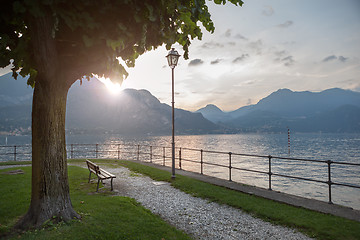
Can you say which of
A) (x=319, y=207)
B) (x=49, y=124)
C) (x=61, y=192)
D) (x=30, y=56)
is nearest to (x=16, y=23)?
(x=30, y=56)

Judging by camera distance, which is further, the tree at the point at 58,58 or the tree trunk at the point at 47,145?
the tree trunk at the point at 47,145

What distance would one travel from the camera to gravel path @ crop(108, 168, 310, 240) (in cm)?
494

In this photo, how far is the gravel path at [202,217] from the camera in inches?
194

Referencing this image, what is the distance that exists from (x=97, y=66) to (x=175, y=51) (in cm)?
705

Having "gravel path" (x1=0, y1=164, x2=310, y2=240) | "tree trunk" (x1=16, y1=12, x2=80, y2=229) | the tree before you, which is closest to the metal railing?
"gravel path" (x1=0, y1=164, x2=310, y2=240)

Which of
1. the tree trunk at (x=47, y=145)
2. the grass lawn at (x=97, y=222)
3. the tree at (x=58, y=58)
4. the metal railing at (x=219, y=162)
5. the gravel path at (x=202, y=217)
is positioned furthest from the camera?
the metal railing at (x=219, y=162)

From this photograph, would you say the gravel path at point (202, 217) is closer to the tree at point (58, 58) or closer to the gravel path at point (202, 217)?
the gravel path at point (202, 217)

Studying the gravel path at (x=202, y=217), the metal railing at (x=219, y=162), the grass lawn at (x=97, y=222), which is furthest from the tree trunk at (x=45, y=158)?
the metal railing at (x=219, y=162)

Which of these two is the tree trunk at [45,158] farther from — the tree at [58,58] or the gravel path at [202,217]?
the gravel path at [202,217]

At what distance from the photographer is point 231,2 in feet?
14.0

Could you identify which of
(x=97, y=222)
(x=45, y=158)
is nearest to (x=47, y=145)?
(x=45, y=158)

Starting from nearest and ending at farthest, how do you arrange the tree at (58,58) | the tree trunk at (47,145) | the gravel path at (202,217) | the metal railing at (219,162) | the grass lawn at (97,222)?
the tree at (58,58) → the grass lawn at (97,222) → the tree trunk at (47,145) → the gravel path at (202,217) → the metal railing at (219,162)

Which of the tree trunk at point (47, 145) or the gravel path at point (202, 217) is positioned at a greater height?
the tree trunk at point (47, 145)

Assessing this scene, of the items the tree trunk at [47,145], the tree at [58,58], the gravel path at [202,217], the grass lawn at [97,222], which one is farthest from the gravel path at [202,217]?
the tree trunk at [47,145]
